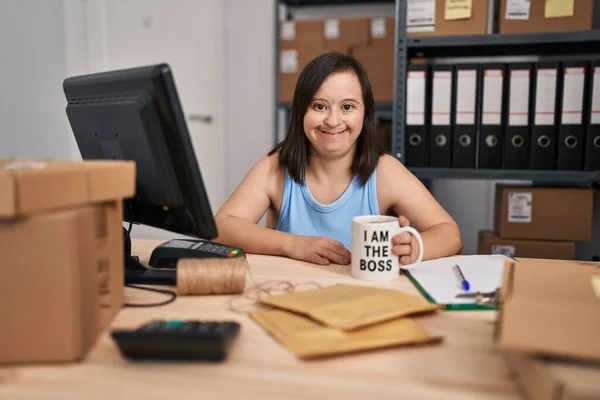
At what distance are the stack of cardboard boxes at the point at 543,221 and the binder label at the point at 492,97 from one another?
0.90ft

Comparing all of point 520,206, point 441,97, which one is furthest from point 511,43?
point 520,206

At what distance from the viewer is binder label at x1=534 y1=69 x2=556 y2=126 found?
188 centimetres

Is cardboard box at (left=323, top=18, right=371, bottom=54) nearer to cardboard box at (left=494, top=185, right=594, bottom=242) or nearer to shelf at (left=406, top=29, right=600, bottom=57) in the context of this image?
shelf at (left=406, top=29, right=600, bottom=57)

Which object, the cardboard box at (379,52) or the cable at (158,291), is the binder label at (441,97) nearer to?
the cardboard box at (379,52)

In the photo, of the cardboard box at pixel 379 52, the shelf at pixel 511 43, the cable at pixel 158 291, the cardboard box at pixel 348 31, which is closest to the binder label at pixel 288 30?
the cardboard box at pixel 348 31

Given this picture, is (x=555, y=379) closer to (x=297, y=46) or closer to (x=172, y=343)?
(x=172, y=343)

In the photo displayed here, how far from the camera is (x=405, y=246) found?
3.07ft

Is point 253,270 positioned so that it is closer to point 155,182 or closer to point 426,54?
point 155,182

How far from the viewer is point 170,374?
55 centimetres

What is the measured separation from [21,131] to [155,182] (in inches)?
103

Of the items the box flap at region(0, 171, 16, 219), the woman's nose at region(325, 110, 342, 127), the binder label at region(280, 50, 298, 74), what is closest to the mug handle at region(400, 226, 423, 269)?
the woman's nose at region(325, 110, 342, 127)

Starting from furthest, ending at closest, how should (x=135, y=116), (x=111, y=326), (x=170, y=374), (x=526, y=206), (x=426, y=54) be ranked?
(x=426, y=54)
(x=526, y=206)
(x=135, y=116)
(x=111, y=326)
(x=170, y=374)

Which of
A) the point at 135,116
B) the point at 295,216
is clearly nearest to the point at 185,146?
the point at 135,116

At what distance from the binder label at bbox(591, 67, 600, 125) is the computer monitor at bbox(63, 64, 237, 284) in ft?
5.23
